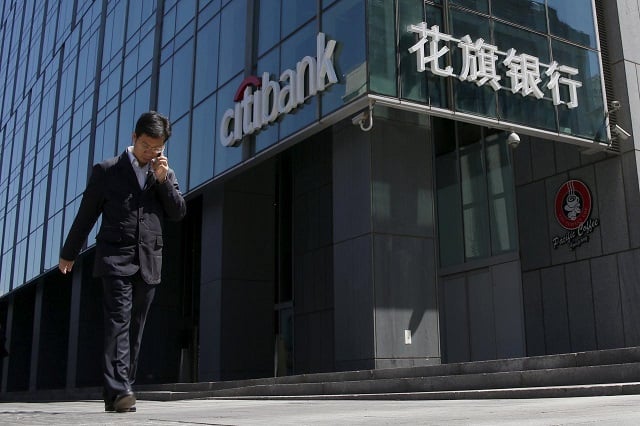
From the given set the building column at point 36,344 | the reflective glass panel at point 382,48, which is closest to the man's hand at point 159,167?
the reflective glass panel at point 382,48

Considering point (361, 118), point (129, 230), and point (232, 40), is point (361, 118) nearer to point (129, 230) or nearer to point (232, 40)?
A: point (232, 40)

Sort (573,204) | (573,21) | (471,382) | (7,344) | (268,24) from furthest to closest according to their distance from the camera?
(7,344)
(268,24)
(573,204)
(573,21)
(471,382)

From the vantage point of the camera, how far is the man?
4.57 metres

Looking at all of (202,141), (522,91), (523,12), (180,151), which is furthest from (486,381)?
(180,151)

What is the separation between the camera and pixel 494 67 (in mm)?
12992

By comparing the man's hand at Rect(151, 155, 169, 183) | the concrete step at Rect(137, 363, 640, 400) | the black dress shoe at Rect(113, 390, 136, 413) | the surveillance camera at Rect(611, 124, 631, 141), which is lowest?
A: the black dress shoe at Rect(113, 390, 136, 413)

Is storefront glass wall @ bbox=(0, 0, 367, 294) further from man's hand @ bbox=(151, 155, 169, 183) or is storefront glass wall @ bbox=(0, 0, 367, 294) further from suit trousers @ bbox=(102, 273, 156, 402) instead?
suit trousers @ bbox=(102, 273, 156, 402)

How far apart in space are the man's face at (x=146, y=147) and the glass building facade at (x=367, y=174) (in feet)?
23.6

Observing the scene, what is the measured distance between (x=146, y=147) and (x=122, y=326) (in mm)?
1174

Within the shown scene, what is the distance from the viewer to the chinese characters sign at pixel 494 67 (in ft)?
40.4

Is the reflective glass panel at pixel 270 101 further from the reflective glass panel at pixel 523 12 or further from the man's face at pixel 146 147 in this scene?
the man's face at pixel 146 147

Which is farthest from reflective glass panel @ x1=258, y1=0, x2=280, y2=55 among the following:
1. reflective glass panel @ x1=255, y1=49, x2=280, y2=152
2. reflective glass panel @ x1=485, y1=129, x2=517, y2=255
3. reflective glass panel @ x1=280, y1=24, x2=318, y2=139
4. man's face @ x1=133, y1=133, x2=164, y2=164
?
man's face @ x1=133, y1=133, x2=164, y2=164

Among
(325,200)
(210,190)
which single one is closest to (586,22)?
(325,200)

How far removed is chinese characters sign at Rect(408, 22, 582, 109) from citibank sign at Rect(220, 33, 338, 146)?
1.61m
